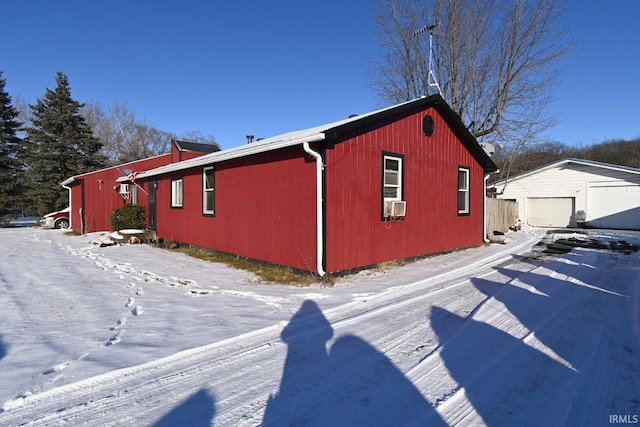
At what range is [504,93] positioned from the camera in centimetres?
1780

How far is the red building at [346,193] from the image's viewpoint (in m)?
6.18

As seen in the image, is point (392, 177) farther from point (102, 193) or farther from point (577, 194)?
point (577, 194)

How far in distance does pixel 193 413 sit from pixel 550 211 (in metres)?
22.3

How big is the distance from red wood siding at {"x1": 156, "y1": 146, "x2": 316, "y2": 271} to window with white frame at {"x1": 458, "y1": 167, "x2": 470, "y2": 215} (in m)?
5.69

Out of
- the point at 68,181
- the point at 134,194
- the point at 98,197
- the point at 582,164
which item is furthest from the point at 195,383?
the point at 582,164

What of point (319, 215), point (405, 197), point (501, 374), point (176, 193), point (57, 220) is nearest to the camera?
point (501, 374)

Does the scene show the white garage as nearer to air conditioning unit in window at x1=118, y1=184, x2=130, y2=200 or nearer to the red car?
air conditioning unit in window at x1=118, y1=184, x2=130, y2=200

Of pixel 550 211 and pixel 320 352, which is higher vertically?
pixel 550 211

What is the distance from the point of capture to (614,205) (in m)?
17.6

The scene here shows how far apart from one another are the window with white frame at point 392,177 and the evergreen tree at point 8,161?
25.1 metres

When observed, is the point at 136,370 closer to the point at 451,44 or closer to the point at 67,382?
the point at 67,382

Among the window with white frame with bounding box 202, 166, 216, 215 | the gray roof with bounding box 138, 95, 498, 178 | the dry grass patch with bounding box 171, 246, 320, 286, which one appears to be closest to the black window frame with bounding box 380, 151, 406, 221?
the gray roof with bounding box 138, 95, 498, 178

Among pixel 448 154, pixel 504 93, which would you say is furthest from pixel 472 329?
pixel 504 93

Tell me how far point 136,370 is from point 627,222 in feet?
73.1
